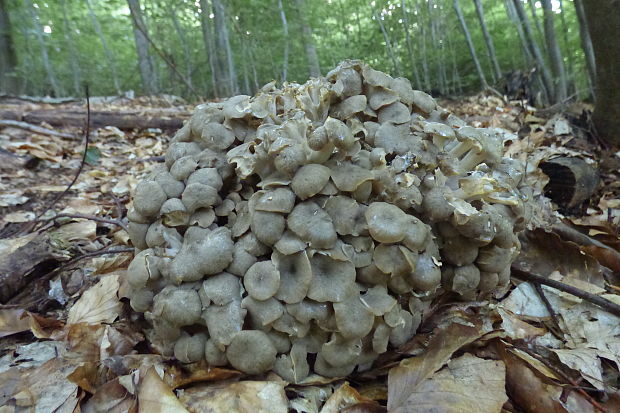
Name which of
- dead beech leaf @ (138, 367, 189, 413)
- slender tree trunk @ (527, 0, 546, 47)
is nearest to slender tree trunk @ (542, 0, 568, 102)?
slender tree trunk @ (527, 0, 546, 47)

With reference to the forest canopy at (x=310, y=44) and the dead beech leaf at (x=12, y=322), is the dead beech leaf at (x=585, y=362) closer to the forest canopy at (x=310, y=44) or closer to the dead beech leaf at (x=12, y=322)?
the dead beech leaf at (x=12, y=322)

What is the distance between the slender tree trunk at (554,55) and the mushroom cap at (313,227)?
907 centimetres

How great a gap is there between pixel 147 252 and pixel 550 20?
33.2 feet

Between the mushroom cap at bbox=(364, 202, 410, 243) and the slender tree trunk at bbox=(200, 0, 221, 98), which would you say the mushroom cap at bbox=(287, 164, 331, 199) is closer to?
the mushroom cap at bbox=(364, 202, 410, 243)

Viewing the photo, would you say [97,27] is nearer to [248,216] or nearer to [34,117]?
[34,117]

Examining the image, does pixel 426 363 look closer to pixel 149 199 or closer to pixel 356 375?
pixel 356 375

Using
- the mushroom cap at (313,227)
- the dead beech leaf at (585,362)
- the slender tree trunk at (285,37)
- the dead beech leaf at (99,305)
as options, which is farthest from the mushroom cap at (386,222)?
the slender tree trunk at (285,37)

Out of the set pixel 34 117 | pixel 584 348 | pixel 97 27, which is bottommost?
pixel 584 348

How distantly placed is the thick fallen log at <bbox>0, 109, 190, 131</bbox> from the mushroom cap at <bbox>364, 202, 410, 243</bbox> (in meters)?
5.98

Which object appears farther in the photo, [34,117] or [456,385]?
[34,117]

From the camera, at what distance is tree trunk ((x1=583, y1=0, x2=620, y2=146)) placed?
4824 millimetres

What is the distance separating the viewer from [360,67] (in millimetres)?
2635

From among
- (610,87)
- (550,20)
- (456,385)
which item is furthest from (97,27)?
(456,385)

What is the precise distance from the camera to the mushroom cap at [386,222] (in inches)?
80.3
